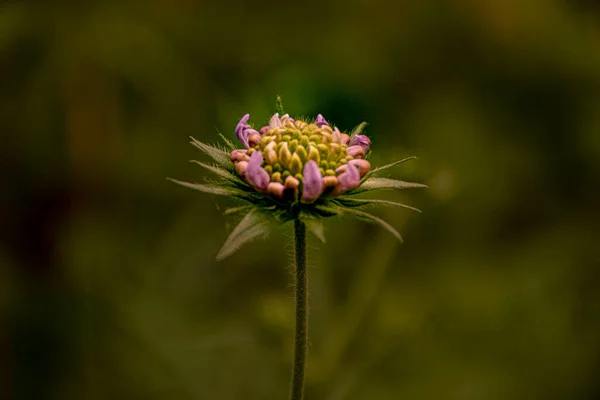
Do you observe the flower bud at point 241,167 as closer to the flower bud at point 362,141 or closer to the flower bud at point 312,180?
the flower bud at point 312,180

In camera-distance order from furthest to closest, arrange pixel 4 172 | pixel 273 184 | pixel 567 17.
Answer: pixel 567 17
pixel 4 172
pixel 273 184

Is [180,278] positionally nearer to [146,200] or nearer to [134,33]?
[146,200]

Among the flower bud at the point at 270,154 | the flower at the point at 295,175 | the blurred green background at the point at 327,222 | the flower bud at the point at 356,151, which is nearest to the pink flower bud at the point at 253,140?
the flower at the point at 295,175

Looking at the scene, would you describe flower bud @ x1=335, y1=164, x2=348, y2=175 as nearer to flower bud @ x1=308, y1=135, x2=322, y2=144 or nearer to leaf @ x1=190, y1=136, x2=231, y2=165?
flower bud @ x1=308, y1=135, x2=322, y2=144

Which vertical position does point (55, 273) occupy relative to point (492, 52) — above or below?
below

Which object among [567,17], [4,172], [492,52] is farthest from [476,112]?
[4,172]

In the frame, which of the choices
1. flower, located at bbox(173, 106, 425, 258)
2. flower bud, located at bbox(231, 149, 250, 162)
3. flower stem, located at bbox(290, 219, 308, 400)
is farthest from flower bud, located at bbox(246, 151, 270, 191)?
flower stem, located at bbox(290, 219, 308, 400)
